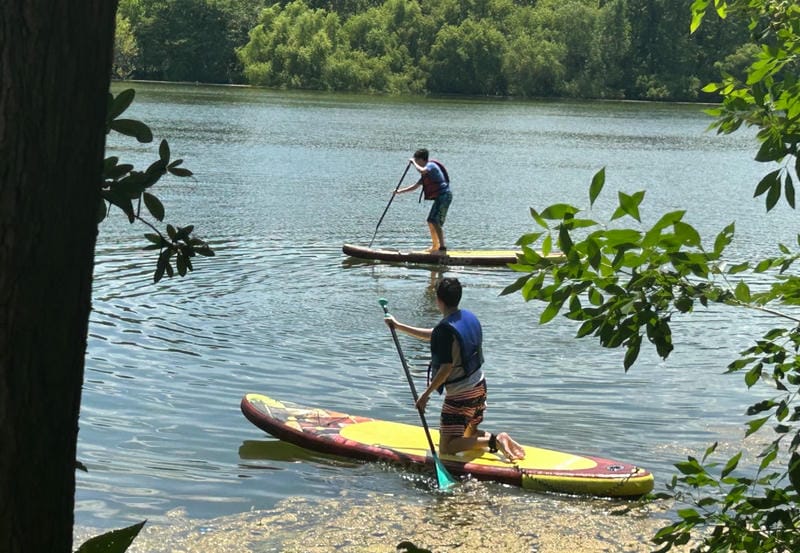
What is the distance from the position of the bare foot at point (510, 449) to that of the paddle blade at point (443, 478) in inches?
16.5

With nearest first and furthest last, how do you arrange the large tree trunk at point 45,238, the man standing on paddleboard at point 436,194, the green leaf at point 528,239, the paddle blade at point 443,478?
the large tree trunk at point 45,238 → the green leaf at point 528,239 → the paddle blade at point 443,478 → the man standing on paddleboard at point 436,194

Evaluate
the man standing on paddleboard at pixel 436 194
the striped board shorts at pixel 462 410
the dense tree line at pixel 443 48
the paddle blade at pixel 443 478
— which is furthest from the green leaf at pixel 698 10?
the dense tree line at pixel 443 48

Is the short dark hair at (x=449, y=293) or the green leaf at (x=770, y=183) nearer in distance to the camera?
the green leaf at (x=770, y=183)

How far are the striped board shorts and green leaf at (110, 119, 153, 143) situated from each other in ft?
15.1

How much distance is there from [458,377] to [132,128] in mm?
4656

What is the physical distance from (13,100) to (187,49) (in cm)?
9344

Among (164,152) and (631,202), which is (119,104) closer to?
(164,152)

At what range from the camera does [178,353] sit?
11414mm

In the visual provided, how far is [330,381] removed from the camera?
10727 millimetres

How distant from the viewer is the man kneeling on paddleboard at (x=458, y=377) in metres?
7.88

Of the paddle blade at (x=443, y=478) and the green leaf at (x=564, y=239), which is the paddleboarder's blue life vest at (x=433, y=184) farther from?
the green leaf at (x=564, y=239)

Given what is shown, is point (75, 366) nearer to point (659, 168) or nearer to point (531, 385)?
point (531, 385)

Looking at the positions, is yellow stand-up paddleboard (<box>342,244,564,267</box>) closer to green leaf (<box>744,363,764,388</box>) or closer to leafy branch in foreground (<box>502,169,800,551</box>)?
green leaf (<box>744,363,764,388</box>)

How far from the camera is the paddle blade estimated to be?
7961 millimetres
